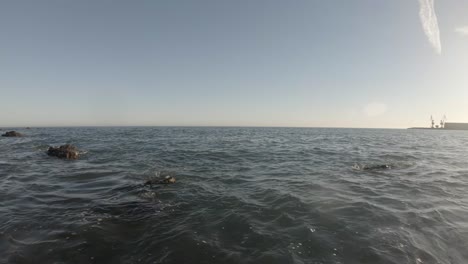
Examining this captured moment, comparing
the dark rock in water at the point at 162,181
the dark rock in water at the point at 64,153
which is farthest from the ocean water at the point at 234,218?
the dark rock in water at the point at 64,153

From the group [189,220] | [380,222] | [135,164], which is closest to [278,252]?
[189,220]

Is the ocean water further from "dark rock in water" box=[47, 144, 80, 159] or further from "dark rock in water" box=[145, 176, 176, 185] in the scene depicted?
"dark rock in water" box=[47, 144, 80, 159]

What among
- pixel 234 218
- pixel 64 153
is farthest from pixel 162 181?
pixel 64 153

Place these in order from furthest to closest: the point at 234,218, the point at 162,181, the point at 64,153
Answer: the point at 64,153 → the point at 162,181 → the point at 234,218

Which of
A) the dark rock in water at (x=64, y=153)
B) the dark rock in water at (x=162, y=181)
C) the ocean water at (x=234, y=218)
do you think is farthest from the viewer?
the dark rock in water at (x=64, y=153)

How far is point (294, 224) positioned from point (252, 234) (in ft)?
4.90

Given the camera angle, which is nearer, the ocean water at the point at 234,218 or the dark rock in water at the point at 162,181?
the ocean water at the point at 234,218

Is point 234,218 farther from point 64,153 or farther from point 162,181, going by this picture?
point 64,153

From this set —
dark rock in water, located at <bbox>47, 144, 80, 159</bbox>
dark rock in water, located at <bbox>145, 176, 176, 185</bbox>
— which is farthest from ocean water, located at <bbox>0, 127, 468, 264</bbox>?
dark rock in water, located at <bbox>47, 144, 80, 159</bbox>

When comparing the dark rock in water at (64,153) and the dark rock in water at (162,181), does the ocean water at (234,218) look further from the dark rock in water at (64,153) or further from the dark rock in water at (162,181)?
the dark rock in water at (64,153)

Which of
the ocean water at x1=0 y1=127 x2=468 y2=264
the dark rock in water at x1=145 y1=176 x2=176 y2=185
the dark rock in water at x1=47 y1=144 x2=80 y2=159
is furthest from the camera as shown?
the dark rock in water at x1=47 y1=144 x2=80 y2=159

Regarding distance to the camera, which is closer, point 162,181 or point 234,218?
point 234,218

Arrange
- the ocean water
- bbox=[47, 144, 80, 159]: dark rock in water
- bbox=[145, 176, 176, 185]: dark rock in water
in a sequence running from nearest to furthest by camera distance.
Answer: the ocean water < bbox=[145, 176, 176, 185]: dark rock in water < bbox=[47, 144, 80, 159]: dark rock in water

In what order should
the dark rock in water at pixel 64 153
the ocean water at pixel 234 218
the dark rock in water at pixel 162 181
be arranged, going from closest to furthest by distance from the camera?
the ocean water at pixel 234 218 → the dark rock in water at pixel 162 181 → the dark rock in water at pixel 64 153
